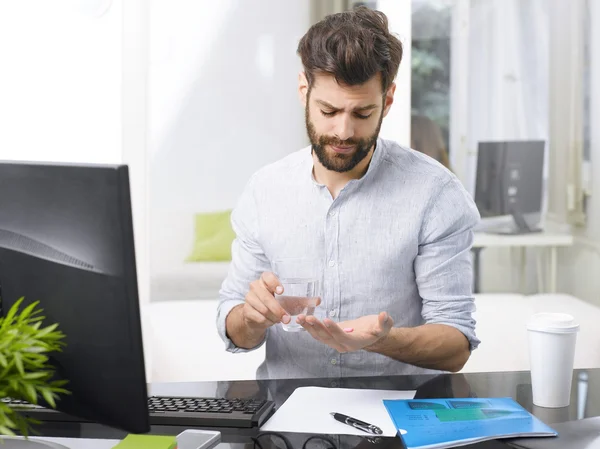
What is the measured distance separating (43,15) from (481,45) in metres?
1.98

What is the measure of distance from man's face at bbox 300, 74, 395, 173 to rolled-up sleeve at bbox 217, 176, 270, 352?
0.27m

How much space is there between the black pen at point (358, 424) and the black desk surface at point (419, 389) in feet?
0.34

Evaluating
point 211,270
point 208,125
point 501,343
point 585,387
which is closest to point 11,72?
point 208,125

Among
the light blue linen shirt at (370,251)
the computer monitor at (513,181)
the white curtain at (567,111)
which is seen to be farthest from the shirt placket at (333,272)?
the white curtain at (567,111)

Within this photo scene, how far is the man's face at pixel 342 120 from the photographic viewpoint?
2.00 metres

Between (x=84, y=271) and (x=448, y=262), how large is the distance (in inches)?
45.1

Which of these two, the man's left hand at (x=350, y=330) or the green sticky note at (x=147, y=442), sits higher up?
the man's left hand at (x=350, y=330)

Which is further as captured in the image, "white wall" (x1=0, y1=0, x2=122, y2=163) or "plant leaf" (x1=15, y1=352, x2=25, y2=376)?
Answer: "white wall" (x1=0, y1=0, x2=122, y2=163)

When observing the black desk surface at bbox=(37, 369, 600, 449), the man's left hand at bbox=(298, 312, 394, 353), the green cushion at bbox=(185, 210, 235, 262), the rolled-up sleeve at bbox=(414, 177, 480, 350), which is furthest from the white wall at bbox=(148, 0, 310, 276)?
the man's left hand at bbox=(298, 312, 394, 353)

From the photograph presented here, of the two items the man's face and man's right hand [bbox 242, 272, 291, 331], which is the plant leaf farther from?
the man's face

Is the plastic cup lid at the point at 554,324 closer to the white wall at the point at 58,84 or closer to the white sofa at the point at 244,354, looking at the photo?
the white sofa at the point at 244,354

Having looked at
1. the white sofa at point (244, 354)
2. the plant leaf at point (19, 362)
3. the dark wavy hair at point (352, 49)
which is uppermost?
the dark wavy hair at point (352, 49)

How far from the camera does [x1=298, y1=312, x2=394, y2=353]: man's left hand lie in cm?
152

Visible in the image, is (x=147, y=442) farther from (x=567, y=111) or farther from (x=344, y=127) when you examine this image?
(x=567, y=111)
